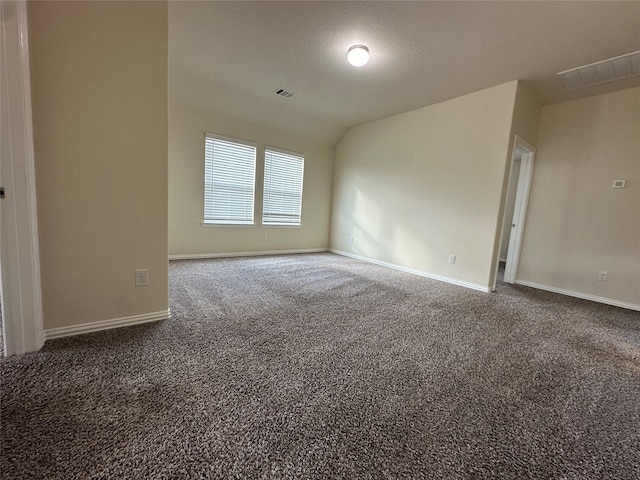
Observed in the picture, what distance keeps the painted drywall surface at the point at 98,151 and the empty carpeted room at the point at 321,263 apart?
0.04 ft

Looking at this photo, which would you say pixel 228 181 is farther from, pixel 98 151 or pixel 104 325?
pixel 104 325

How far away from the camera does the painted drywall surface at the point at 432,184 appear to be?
347cm

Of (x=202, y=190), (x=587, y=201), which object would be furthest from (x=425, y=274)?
(x=202, y=190)

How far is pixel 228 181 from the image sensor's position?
468cm

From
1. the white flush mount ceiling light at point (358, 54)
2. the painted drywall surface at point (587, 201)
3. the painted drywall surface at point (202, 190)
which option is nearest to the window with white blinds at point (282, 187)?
the painted drywall surface at point (202, 190)

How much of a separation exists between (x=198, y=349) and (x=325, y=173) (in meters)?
4.82

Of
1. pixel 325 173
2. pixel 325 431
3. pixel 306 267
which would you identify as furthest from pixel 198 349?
pixel 325 173

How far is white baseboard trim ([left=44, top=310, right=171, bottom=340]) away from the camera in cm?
177

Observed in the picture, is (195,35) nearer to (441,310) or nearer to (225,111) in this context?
(225,111)

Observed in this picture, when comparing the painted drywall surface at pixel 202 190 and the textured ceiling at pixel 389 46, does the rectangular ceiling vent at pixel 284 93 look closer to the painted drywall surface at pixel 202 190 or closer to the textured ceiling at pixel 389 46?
the textured ceiling at pixel 389 46

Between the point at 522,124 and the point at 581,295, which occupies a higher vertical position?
the point at 522,124

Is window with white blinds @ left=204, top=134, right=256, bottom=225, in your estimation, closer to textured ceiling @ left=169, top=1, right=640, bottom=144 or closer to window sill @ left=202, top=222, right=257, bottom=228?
window sill @ left=202, top=222, right=257, bottom=228

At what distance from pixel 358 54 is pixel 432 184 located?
227 centimetres

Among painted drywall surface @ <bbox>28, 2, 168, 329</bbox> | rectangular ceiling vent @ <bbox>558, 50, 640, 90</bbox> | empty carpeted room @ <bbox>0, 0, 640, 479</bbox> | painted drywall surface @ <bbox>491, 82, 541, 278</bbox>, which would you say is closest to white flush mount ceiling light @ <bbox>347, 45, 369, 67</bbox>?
empty carpeted room @ <bbox>0, 0, 640, 479</bbox>
